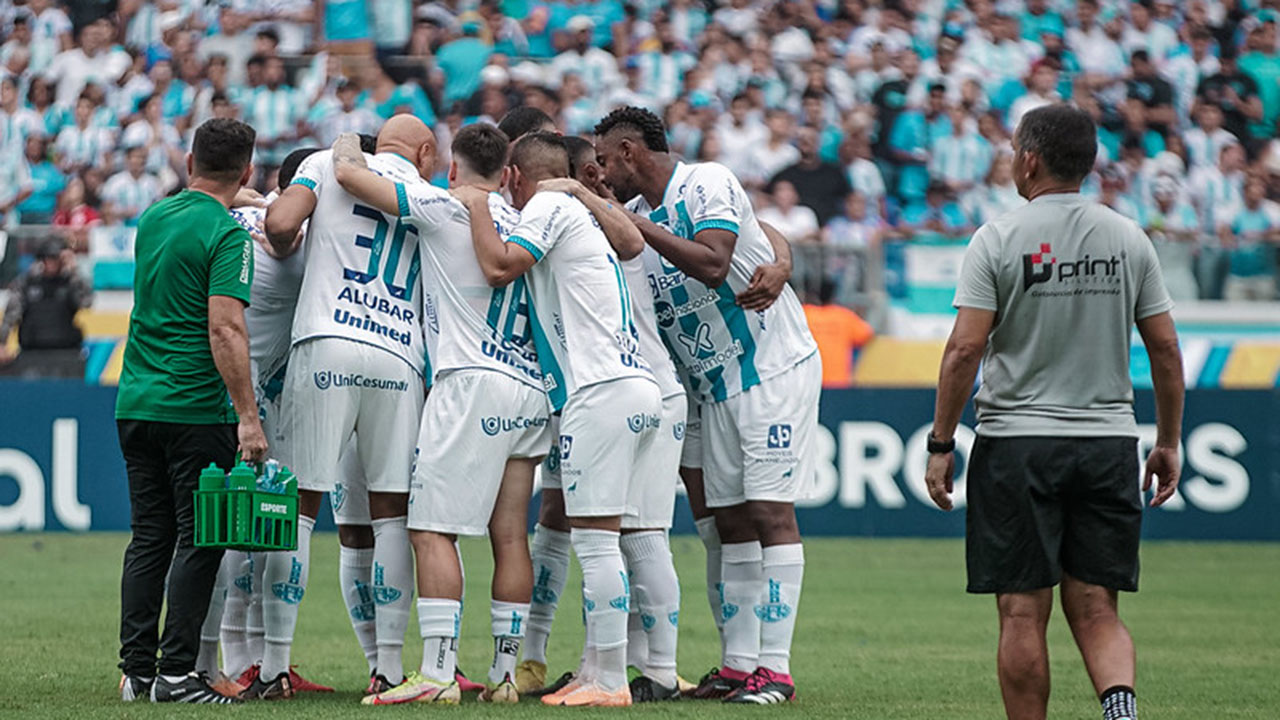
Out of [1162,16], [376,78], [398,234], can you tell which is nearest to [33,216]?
[376,78]

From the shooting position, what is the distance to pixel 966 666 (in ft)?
31.1

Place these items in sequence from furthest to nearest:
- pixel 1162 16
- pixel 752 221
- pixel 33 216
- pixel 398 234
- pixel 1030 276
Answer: pixel 1162 16 < pixel 33 216 < pixel 752 221 < pixel 398 234 < pixel 1030 276

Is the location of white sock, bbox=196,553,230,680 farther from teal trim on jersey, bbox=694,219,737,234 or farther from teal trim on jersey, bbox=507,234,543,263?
teal trim on jersey, bbox=694,219,737,234

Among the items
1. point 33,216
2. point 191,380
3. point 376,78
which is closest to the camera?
point 191,380

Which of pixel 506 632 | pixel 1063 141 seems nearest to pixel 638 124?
pixel 506 632

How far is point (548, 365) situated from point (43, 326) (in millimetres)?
9504

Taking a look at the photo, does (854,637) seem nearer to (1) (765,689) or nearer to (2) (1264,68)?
(1) (765,689)

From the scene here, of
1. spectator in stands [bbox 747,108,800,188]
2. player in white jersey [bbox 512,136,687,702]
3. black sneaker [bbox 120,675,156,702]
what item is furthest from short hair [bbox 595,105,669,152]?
spectator in stands [bbox 747,108,800,188]

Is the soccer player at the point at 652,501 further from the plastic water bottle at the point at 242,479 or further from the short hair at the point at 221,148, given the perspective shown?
the plastic water bottle at the point at 242,479

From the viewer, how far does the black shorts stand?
6160 mm

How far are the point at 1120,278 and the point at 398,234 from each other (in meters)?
3.31

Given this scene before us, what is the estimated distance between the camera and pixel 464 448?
7691 mm

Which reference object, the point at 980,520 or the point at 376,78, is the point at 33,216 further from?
the point at 980,520

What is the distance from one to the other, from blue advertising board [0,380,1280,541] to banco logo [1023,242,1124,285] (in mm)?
9836
